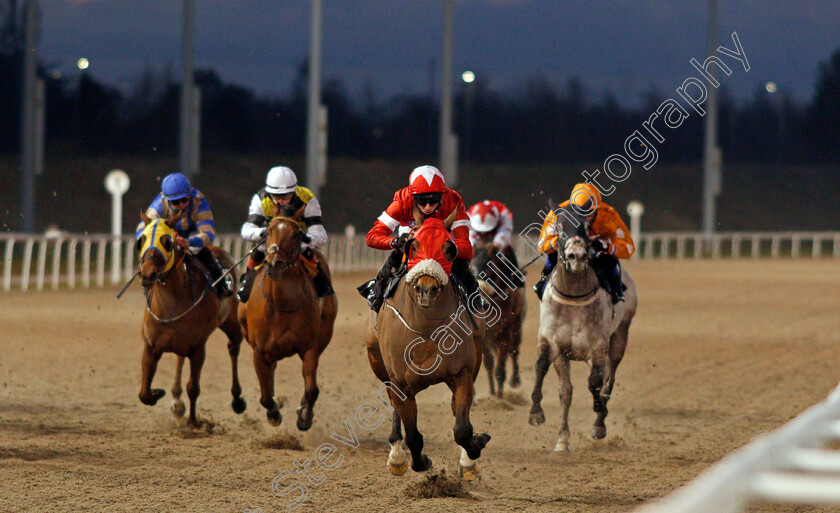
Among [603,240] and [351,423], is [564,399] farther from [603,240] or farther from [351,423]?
[351,423]

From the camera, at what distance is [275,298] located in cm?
763

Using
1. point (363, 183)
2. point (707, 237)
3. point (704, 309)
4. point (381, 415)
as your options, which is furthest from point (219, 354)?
point (363, 183)

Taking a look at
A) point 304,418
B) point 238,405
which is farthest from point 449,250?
point 238,405

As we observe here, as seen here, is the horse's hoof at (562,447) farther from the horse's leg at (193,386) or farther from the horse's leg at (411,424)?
the horse's leg at (193,386)

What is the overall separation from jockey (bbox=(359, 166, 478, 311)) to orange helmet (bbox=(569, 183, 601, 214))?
1.61 meters

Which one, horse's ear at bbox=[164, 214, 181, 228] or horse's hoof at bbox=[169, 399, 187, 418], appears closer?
horse's ear at bbox=[164, 214, 181, 228]

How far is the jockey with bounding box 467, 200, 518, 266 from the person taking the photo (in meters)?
9.86

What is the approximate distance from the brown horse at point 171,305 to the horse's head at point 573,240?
8.88 ft

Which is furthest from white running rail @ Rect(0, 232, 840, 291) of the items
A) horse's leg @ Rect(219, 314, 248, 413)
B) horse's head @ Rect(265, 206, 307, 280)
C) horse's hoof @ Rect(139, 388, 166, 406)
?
horse's head @ Rect(265, 206, 307, 280)

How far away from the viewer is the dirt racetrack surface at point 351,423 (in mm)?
6125

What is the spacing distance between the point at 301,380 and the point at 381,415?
192 centimetres

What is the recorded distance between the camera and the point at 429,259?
5.76 m

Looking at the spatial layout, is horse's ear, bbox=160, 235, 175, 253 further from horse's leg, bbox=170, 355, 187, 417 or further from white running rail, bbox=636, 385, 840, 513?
white running rail, bbox=636, 385, 840, 513

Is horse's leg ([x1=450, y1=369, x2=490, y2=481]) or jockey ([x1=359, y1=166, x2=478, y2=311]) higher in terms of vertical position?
jockey ([x1=359, y1=166, x2=478, y2=311])
